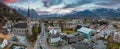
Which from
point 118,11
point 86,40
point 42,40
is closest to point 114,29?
point 118,11

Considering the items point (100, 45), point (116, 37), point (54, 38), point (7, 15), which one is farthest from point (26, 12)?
point (116, 37)

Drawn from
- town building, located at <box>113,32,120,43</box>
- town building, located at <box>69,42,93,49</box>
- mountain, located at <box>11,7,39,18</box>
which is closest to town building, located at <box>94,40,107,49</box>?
town building, located at <box>69,42,93,49</box>

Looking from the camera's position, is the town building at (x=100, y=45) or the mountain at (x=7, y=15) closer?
the town building at (x=100, y=45)

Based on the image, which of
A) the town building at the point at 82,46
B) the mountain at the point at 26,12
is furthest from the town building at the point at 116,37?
the mountain at the point at 26,12

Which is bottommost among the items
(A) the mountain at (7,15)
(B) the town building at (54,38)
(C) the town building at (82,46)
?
(C) the town building at (82,46)

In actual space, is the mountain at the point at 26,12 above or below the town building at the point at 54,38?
above

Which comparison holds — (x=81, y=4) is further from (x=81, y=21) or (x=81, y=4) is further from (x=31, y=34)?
(x=31, y=34)

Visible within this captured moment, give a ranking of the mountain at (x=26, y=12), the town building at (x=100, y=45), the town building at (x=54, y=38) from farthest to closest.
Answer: the mountain at (x=26, y=12), the town building at (x=54, y=38), the town building at (x=100, y=45)

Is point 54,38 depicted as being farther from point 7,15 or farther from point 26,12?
point 7,15

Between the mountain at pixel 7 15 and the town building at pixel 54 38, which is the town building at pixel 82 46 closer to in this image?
the town building at pixel 54 38

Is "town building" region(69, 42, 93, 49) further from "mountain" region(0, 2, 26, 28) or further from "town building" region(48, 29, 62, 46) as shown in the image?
"mountain" region(0, 2, 26, 28)
